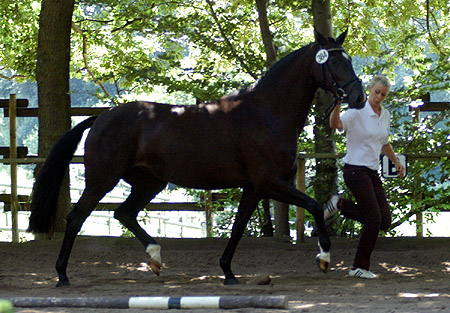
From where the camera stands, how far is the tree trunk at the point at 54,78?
9.50 m

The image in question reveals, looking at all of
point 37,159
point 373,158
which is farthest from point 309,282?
point 37,159

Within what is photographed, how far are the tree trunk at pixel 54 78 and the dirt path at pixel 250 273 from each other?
1302 millimetres

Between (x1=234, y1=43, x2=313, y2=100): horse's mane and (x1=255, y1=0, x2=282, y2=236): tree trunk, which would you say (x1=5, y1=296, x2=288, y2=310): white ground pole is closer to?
(x1=234, y1=43, x2=313, y2=100): horse's mane

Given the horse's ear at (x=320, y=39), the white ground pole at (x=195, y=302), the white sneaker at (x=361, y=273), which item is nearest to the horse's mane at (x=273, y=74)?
the horse's ear at (x=320, y=39)

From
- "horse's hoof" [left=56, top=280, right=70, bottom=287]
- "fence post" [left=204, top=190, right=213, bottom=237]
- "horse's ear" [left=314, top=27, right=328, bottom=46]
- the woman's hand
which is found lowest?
"horse's hoof" [left=56, top=280, right=70, bottom=287]

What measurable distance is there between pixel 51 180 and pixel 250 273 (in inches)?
84.4

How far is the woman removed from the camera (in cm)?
652

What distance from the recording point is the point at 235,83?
30.6 feet

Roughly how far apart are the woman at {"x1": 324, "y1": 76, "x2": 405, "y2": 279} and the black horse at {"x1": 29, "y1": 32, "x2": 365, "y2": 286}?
34 centimetres

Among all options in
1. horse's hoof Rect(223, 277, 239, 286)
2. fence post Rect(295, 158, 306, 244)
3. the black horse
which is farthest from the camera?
fence post Rect(295, 158, 306, 244)

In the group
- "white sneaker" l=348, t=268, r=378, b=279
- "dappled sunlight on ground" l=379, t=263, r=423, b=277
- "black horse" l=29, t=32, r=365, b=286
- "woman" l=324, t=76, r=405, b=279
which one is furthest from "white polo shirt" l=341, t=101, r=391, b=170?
"dappled sunlight on ground" l=379, t=263, r=423, b=277

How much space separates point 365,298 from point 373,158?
1656 mm

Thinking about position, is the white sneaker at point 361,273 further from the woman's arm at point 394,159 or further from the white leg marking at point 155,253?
the white leg marking at point 155,253

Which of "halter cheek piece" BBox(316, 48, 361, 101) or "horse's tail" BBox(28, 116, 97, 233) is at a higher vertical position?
"halter cheek piece" BBox(316, 48, 361, 101)
